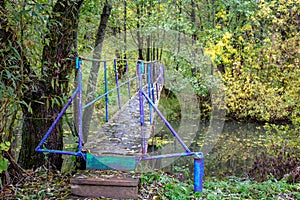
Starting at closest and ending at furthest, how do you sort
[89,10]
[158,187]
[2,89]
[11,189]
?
[2,89], [11,189], [158,187], [89,10]

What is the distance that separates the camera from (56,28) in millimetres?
3109

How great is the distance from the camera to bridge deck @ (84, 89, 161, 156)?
2.82 m

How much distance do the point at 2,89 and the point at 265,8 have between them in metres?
9.04

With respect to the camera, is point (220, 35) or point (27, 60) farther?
point (220, 35)

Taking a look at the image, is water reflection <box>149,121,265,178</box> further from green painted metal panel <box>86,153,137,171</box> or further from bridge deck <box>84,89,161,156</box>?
green painted metal panel <box>86,153,137,171</box>

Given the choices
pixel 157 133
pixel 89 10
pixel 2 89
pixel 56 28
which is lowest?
pixel 157 133

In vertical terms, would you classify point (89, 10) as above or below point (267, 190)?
above

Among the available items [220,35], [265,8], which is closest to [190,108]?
[220,35]

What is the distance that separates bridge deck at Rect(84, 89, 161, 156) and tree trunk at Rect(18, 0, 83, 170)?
1.43 ft

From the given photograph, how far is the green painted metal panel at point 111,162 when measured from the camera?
2.66 metres

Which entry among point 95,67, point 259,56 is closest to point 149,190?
point 95,67

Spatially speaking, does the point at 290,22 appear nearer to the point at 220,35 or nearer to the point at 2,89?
the point at 220,35

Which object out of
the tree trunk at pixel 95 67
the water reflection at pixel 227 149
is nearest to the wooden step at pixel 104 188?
the water reflection at pixel 227 149

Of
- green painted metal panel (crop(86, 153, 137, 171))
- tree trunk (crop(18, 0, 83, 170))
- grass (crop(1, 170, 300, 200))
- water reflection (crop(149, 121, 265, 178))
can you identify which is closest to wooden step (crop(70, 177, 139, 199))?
grass (crop(1, 170, 300, 200))
